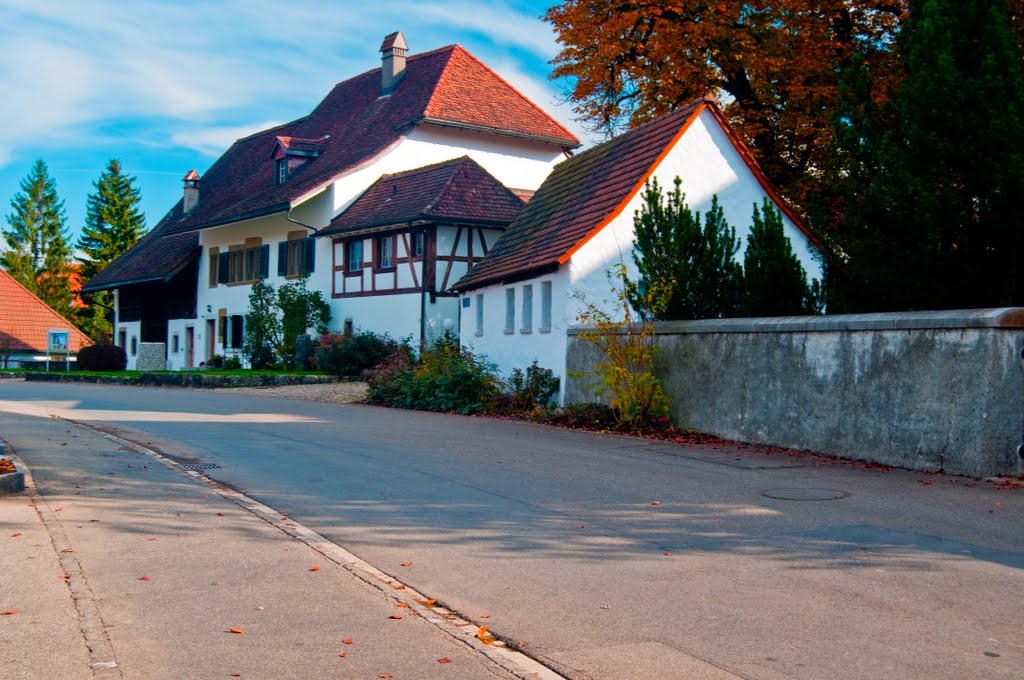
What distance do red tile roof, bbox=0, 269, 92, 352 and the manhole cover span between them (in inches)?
2394

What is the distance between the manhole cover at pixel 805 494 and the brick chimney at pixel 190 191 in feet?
165

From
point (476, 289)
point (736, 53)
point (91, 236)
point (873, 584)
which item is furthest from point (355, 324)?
point (91, 236)

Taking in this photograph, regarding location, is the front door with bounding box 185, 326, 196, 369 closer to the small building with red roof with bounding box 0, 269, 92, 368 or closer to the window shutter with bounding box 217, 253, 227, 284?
the window shutter with bounding box 217, 253, 227, 284

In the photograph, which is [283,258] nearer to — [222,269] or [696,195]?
[222,269]

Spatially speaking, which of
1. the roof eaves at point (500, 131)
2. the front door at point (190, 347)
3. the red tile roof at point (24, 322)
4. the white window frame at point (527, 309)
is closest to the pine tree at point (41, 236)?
the red tile roof at point (24, 322)

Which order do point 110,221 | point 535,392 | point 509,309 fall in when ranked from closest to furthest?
point 535,392
point 509,309
point 110,221

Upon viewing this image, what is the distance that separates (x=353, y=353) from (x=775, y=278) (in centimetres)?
2067

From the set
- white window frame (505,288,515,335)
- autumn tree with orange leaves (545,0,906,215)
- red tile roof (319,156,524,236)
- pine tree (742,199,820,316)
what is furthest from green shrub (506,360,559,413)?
red tile roof (319,156,524,236)

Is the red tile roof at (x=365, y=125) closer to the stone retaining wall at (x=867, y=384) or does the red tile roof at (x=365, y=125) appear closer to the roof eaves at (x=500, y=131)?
the roof eaves at (x=500, y=131)

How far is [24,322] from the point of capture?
2532 inches

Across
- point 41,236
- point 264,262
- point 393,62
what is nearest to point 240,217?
point 264,262

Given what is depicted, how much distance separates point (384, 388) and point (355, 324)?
544 inches

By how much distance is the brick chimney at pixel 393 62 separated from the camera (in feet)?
157

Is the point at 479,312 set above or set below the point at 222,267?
below
